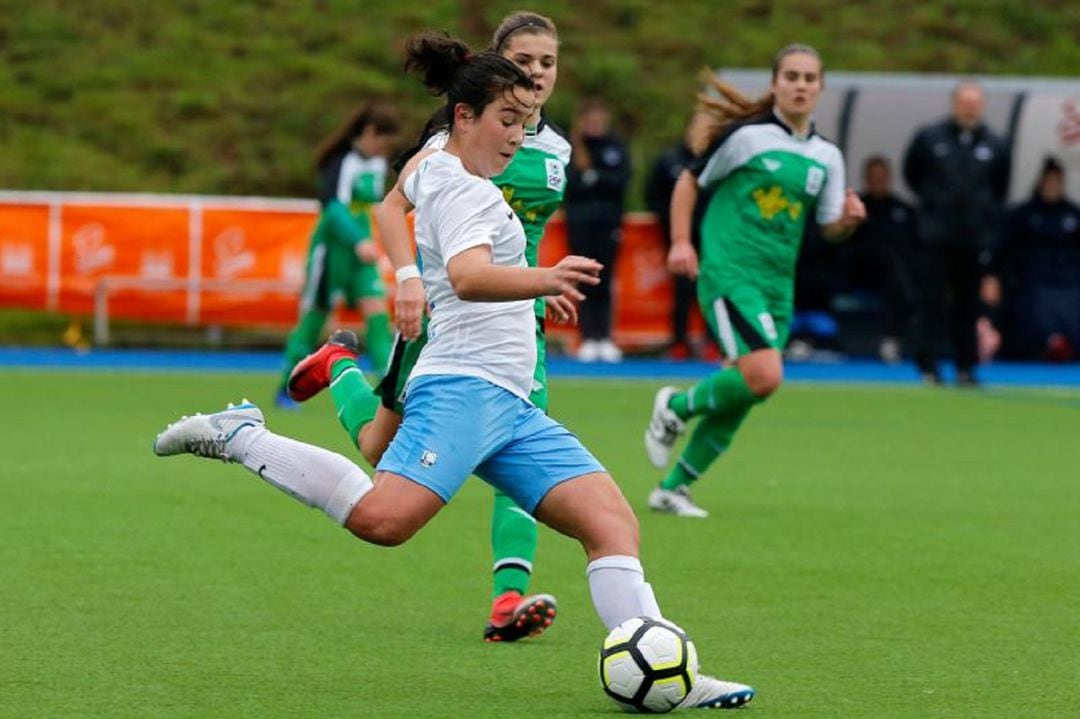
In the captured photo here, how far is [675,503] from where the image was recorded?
404 inches

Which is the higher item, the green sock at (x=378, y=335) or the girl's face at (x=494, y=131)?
the girl's face at (x=494, y=131)

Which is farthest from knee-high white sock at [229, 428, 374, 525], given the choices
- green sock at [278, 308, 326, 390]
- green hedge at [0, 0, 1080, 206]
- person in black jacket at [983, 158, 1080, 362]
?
green hedge at [0, 0, 1080, 206]

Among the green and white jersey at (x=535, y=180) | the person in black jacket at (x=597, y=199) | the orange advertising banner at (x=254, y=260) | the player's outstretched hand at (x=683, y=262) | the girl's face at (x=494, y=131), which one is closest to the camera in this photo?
the girl's face at (x=494, y=131)

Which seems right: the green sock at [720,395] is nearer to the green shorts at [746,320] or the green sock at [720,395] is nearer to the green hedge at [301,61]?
the green shorts at [746,320]

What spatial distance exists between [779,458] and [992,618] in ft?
18.7

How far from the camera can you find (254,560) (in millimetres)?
8508

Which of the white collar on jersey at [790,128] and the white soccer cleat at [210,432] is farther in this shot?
the white collar on jersey at [790,128]

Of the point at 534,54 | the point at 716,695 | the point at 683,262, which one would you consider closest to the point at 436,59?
the point at 534,54

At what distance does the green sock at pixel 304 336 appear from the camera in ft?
49.1

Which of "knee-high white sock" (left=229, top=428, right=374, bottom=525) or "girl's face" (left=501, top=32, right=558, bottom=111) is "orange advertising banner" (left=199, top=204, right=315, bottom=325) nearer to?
"girl's face" (left=501, top=32, right=558, bottom=111)

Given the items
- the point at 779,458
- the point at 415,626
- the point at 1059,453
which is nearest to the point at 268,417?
the point at 779,458

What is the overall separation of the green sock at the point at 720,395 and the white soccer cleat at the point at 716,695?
13.8 feet

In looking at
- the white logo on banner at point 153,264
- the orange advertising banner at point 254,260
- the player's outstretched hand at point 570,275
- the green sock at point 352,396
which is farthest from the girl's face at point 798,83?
the white logo on banner at point 153,264

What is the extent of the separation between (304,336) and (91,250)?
287 inches
